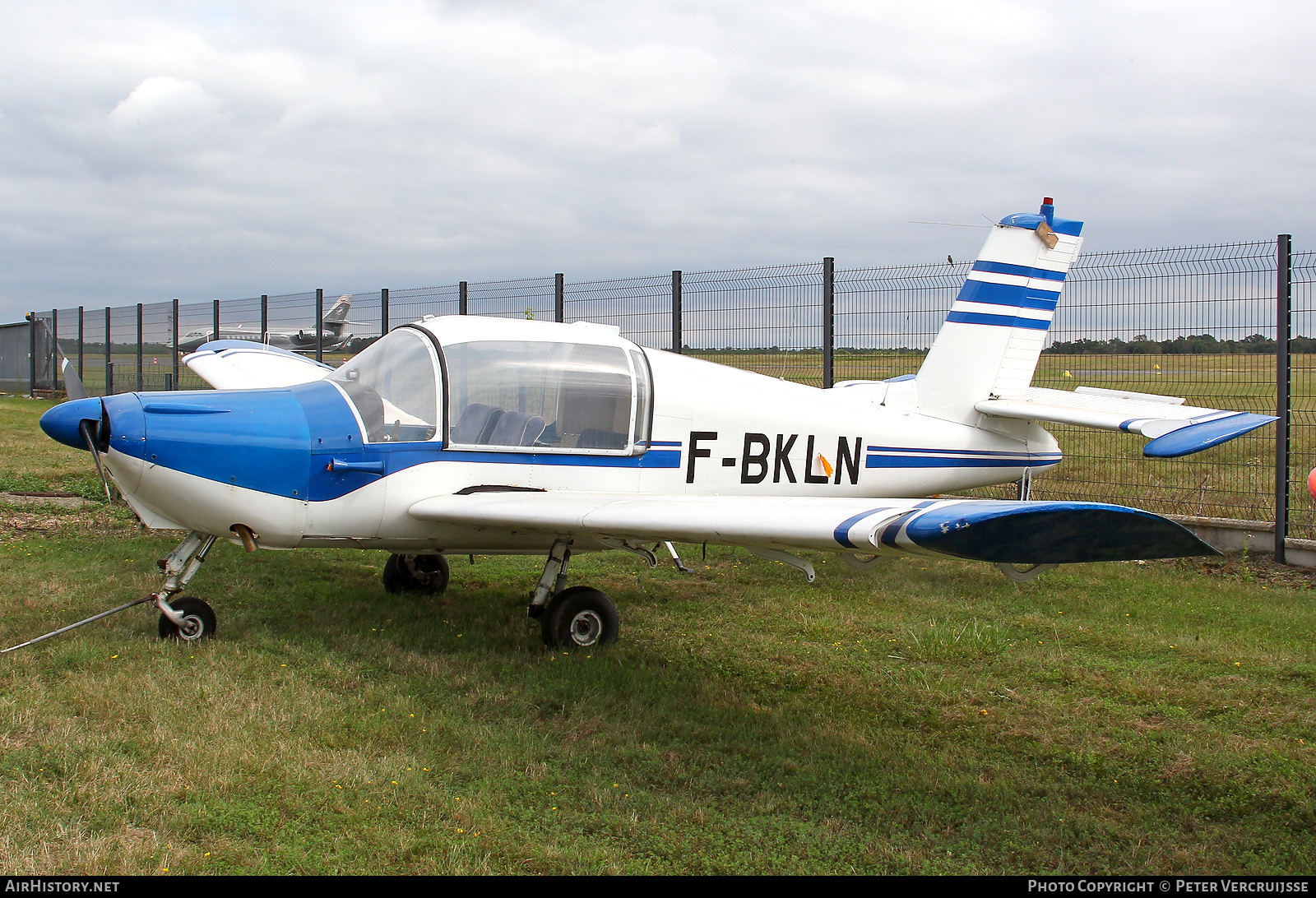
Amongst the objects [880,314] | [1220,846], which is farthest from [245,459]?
[880,314]

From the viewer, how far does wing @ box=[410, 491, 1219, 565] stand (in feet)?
11.3

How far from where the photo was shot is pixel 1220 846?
353cm

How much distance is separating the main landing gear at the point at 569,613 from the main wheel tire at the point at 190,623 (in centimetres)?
187

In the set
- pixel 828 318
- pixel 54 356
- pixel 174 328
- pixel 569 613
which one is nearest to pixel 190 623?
pixel 569 613

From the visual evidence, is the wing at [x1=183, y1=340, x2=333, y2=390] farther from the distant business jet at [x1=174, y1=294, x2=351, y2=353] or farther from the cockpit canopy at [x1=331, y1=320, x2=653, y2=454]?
the distant business jet at [x1=174, y1=294, x2=351, y2=353]

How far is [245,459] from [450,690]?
1.79 m

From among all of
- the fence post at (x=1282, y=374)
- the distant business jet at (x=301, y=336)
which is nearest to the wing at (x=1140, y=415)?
the fence post at (x=1282, y=374)

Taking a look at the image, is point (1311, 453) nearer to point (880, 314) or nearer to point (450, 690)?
point (880, 314)

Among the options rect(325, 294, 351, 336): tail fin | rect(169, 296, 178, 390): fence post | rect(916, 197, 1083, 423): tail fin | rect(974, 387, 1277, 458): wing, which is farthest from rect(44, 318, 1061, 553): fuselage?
rect(169, 296, 178, 390): fence post

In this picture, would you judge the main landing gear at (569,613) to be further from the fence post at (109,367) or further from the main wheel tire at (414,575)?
the fence post at (109,367)

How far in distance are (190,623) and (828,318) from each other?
23.3 feet

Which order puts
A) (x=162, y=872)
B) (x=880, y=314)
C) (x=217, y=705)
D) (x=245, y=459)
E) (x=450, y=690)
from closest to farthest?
(x=162, y=872), (x=217, y=705), (x=450, y=690), (x=245, y=459), (x=880, y=314)

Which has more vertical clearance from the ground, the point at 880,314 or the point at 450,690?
the point at 880,314

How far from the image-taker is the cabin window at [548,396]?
19.6 ft
